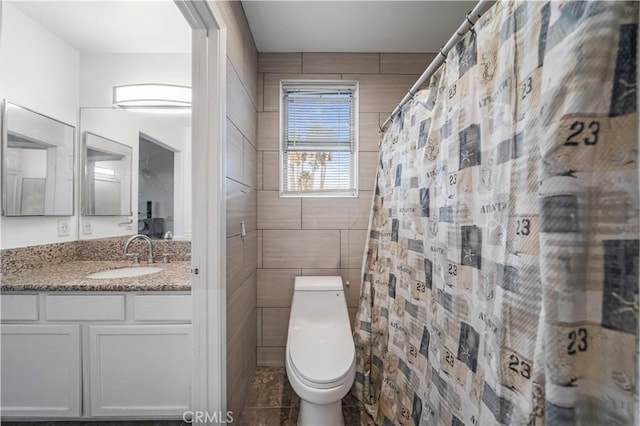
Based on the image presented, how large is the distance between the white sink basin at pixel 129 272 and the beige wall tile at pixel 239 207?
0.67 m

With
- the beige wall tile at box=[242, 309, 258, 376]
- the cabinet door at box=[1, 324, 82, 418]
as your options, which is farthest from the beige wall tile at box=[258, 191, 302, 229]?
the cabinet door at box=[1, 324, 82, 418]

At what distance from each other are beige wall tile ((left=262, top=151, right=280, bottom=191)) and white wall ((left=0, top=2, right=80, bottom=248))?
51.9 inches

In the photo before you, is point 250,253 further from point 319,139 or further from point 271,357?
point 319,139

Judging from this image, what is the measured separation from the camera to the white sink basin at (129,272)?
176 cm

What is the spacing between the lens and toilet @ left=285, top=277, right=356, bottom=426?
132 cm

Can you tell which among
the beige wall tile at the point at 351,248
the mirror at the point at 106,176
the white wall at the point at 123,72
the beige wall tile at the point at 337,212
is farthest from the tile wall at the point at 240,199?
the mirror at the point at 106,176

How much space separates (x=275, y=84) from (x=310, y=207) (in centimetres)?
98

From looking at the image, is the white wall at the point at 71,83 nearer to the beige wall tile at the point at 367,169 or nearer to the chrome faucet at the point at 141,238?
the chrome faucet at the point at 141,238

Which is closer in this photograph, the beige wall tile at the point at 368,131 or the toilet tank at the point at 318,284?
the toilet tank at the point at 318,284

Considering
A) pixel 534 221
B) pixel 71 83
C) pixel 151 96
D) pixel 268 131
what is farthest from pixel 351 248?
pixel 71 83

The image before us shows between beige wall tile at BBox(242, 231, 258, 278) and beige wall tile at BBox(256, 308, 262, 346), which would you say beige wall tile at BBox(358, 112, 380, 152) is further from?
beige wall tile at BBox(256, 308, 262, 346)

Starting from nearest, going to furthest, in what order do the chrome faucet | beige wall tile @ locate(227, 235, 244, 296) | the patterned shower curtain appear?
the patterned shower curtain → beige wall tile @ locate(227, 235, 244, 296) → the chrome faucet

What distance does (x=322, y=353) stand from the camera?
1.52 meters

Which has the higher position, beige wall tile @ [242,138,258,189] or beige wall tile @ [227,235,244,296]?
beige wall tile @ [242,138,258,189]
